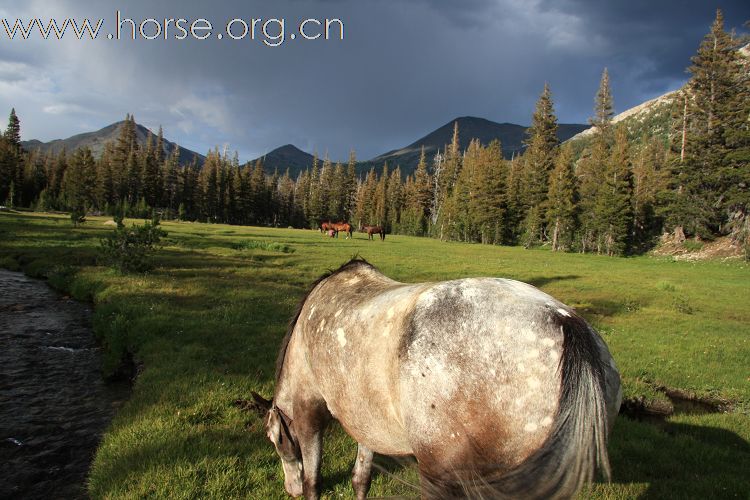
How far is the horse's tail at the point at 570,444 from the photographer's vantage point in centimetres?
199

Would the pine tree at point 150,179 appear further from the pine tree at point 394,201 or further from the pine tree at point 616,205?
the pine tree at point 616,205

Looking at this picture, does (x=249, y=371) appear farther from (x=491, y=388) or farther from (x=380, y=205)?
(x=380, y=205)

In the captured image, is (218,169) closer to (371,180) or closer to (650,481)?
(371,180)

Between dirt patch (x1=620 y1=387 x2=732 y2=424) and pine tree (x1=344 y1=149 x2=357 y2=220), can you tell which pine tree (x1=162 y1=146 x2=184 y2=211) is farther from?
dirt patch (x1=620 y1=387 x2=732 y2=424)

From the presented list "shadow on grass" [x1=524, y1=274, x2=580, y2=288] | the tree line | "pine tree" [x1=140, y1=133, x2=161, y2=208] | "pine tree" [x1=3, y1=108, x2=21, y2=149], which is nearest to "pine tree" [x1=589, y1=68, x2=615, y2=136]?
the tree line

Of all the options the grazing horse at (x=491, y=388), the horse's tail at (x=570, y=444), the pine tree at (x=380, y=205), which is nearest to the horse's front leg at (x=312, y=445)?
the grazing horse at (x=491, y=388)

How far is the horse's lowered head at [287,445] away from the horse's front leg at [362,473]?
0.64m

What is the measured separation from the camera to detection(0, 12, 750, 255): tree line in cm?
4206

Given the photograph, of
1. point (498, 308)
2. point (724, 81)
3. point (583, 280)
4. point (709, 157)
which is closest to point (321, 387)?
point (498, 308)

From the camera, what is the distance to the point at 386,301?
2875mm

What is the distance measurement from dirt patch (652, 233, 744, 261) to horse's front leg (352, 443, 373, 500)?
158 ft

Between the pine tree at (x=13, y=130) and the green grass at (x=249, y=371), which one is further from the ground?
the pine tree at (x=13, y=130)

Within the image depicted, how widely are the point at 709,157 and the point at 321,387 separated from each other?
5477 cm

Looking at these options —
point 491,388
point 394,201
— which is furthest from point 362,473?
point 394,201
